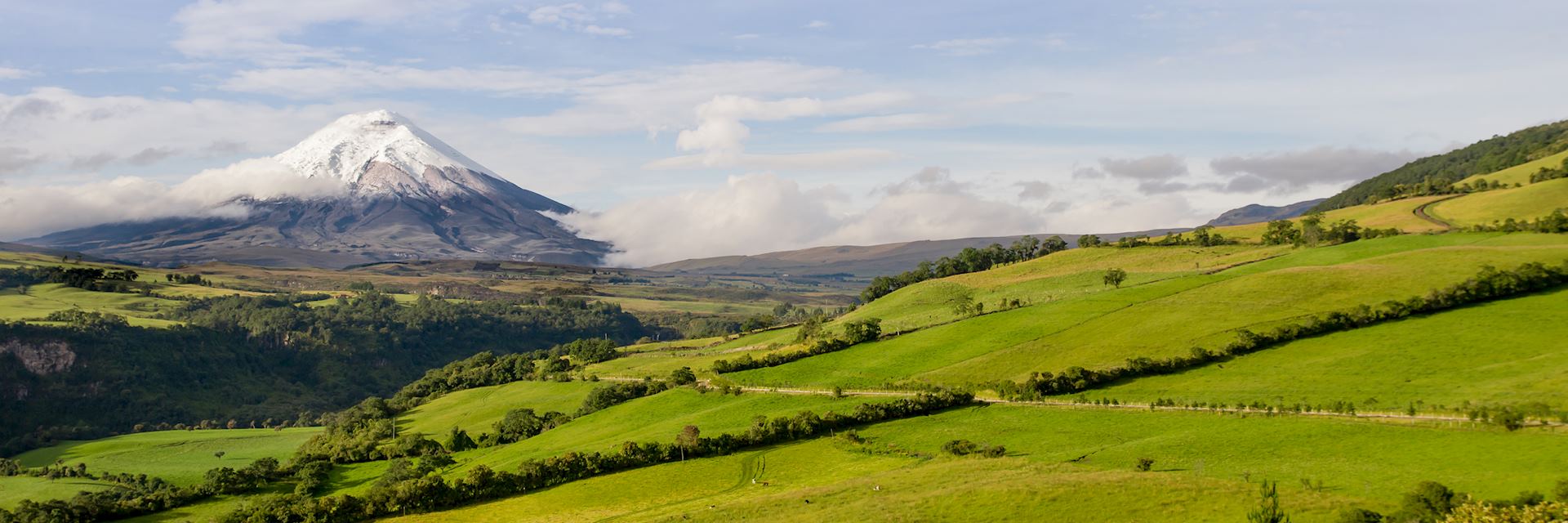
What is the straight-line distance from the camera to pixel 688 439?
88.9 metres

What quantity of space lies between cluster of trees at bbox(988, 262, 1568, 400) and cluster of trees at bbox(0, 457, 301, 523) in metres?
74.6

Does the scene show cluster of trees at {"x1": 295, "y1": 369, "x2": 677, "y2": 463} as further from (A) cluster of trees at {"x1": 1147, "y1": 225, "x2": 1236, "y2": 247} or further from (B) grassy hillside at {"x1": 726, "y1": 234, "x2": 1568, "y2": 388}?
(A) cluster of trees at {"x1": 1147, "y1": 225, "x2": 1236, "y2": 247}

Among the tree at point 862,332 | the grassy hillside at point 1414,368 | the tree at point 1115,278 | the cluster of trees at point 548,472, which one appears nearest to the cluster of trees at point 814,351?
the tree at point 862,332

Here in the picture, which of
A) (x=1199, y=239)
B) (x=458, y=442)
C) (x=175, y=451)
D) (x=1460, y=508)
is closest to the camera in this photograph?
(x=1460, y=508)

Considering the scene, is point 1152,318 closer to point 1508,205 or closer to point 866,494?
point 866,494

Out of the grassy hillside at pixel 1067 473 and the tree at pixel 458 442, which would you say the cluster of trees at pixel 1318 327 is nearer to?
the grassy hillside at pixel 1067 473

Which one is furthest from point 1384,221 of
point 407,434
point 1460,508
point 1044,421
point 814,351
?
point 407,434

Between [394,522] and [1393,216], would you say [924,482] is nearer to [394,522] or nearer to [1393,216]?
[394,522]

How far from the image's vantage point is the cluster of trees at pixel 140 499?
81062mm

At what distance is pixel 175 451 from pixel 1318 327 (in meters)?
156

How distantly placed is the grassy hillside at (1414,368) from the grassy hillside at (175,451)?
115 meters

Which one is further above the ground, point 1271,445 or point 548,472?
point 1271,445

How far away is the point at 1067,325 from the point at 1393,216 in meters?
94.3

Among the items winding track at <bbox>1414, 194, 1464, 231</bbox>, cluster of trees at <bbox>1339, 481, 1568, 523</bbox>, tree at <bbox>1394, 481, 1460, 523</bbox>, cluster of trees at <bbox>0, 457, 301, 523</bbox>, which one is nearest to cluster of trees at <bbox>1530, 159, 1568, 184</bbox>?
winding track at <bbox>1414, 194, 1464, 231</bbox>
